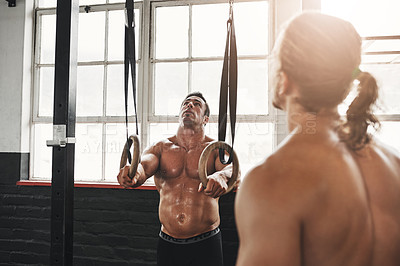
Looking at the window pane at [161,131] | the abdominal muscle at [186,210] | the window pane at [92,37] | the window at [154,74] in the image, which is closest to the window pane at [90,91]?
the window at [154,74]

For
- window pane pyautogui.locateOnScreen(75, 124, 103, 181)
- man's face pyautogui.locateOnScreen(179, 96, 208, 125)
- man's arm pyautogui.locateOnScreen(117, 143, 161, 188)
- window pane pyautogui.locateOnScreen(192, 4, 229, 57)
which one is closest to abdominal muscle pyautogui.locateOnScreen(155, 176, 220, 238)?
man's arm pyautogui.locateOnScreen(117, 143, 161, 188)

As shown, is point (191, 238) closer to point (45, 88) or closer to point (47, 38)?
point (45, 88)

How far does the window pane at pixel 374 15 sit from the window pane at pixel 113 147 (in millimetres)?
2363

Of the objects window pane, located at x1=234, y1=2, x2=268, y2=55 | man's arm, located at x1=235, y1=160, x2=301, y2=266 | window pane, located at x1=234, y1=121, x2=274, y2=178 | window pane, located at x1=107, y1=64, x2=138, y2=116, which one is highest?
window pane, located at x1=234, y1=2, x2=268, y2=55

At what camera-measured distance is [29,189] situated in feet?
11.1

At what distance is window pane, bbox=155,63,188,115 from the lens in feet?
11.0

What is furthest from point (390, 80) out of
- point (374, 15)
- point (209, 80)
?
point (209, 80)

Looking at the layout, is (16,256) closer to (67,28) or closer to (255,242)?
(67,28)

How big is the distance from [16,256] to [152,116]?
2.06 meters

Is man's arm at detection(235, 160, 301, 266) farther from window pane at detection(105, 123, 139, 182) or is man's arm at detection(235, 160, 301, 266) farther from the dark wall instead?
window pane at detection(105, 123, 139, 182)

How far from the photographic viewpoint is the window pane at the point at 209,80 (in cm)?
328

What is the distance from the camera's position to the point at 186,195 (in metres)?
2.50

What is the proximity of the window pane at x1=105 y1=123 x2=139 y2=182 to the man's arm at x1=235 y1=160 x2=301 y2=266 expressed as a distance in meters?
2.87

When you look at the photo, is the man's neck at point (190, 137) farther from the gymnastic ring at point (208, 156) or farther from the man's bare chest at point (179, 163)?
the gymnastic ring at point (208, 156)
